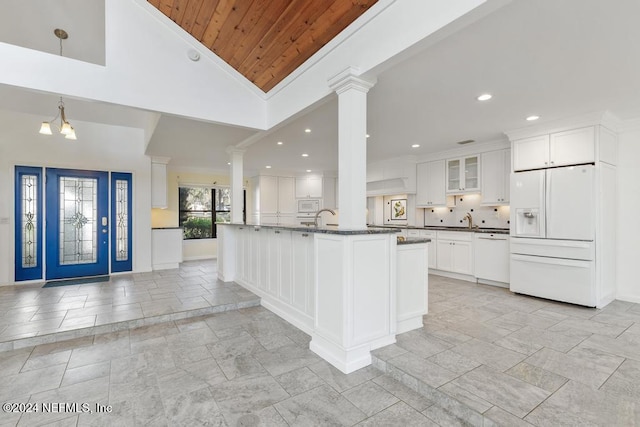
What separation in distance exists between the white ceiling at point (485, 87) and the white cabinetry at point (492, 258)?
5.44 feet

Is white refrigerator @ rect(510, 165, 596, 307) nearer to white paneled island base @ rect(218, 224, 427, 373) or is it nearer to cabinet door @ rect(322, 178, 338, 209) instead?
white paneled island base @ rect(218, 224, 427, 373)

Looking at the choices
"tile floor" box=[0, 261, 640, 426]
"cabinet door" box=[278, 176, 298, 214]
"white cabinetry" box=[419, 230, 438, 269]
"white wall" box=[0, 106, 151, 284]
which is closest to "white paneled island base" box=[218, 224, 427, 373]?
"tile floor" box=[0, 261, 640, 426]

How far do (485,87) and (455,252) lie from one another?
3.18m

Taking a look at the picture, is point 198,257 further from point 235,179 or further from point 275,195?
point 235,179

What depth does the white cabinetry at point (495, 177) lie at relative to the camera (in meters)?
4.98

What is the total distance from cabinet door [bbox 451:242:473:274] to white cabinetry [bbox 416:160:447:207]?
99 cm

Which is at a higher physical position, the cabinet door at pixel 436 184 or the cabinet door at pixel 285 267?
the cabinet door at pixel 436 184

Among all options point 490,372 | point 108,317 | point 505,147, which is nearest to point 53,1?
point 108,317

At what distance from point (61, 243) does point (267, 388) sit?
17.7ft

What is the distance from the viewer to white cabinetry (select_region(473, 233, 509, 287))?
4711 mm

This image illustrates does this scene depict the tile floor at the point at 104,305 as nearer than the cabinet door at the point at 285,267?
Yes

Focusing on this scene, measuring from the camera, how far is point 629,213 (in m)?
4.03

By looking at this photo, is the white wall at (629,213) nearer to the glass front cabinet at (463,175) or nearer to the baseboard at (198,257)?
the glass front cabinet at (463,175)

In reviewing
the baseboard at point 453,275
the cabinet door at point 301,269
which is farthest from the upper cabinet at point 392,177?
the cabinet door at point 301,269
